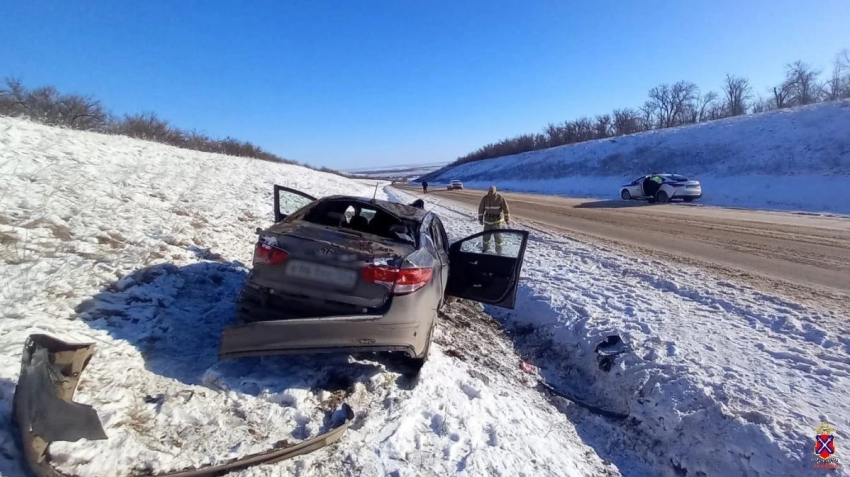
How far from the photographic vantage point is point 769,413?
3.48 meters

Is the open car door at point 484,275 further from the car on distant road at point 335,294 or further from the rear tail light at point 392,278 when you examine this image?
the rear tail light at point 392,278

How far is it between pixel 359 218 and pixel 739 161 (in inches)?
1504

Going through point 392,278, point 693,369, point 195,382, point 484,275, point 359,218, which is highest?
point 359,218

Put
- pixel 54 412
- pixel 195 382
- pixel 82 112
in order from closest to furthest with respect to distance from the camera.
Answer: pixel 54 412
pixel 195 382
pixel 82 112

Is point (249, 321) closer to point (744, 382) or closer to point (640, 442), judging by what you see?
point (640, 442)

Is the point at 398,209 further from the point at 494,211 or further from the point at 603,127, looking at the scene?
the point at 603,127

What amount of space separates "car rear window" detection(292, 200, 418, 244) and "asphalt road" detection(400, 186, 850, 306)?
625cm

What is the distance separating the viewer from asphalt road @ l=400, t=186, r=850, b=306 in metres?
7.29

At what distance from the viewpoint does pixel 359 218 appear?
4586mm

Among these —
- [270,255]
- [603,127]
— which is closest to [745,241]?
[270,255]

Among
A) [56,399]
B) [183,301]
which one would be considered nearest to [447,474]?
[56,399]

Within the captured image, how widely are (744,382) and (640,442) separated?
1.26 m

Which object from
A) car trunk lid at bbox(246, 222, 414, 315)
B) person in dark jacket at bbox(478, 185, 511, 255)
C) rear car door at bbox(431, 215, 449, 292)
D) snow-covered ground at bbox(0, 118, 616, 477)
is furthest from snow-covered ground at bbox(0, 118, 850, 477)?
person in dark jacket at bbox(478, 185, 511, 255)

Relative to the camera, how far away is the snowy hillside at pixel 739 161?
24.0 meters
